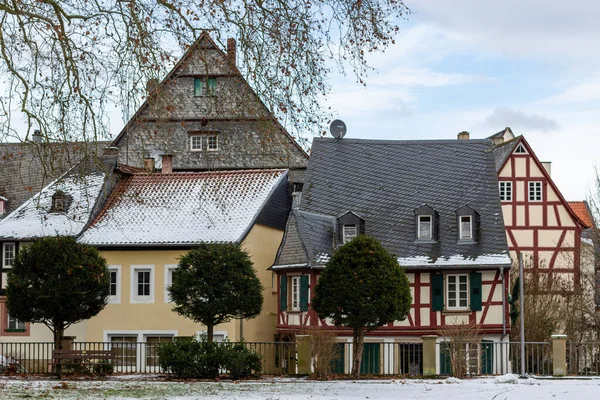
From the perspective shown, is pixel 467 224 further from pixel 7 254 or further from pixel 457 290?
pixel 7 254

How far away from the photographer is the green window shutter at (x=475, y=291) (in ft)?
117

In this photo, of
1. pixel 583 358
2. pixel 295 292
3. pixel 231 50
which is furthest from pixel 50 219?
pixel 231 50

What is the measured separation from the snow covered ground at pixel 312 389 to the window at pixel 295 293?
10489 mm

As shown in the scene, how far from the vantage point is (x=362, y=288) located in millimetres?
27797

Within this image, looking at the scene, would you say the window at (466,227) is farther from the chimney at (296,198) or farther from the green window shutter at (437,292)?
the chimney at (296,198)

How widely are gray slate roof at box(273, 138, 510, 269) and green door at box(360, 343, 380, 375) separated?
322 cm

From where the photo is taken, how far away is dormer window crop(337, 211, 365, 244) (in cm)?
3791

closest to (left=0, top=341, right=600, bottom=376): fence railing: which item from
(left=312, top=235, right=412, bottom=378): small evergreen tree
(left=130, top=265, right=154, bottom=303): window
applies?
(left=312, top=235, right=412, bottom=378): small evergreen tree

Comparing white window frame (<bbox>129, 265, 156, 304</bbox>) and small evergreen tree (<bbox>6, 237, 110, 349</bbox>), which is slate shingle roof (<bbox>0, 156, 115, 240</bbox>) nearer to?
white window frame (<bbox>129, 265, 156, 304</bbox>)

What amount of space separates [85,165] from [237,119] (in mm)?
3064

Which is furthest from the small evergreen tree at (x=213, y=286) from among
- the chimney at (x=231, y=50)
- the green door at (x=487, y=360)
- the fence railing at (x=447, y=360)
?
the chimney at (x=231, y=50)

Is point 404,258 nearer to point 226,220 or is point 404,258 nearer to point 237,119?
point 226,220

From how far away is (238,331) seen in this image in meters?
35.1

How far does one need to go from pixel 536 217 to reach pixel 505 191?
1.54 m
